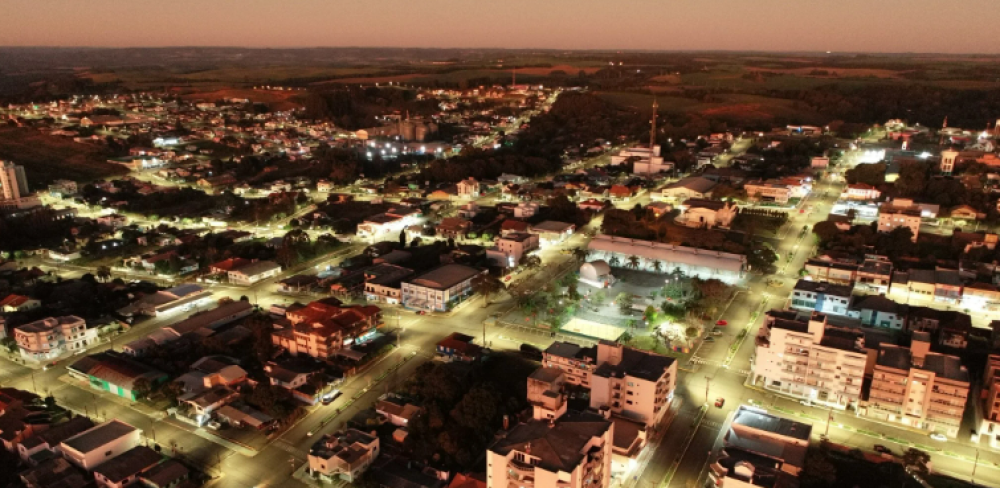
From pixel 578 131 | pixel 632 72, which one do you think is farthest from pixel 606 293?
pixel 632 72

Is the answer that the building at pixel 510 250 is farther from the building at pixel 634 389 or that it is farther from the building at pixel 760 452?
the building at pixel 760 452

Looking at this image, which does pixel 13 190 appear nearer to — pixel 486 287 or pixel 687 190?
pixel 486 287

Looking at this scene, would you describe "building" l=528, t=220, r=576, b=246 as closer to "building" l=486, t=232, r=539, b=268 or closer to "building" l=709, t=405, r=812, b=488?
"building" l=486, t=232, r=539, b=268

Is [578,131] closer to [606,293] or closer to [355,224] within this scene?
[355,224]

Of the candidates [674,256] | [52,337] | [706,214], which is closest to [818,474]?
[674,256]

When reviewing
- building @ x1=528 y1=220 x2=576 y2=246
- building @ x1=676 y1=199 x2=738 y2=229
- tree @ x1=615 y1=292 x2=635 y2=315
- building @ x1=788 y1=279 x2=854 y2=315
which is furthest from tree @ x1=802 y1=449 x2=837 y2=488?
building @ x1=676 y1=199 x2=738 y2=229

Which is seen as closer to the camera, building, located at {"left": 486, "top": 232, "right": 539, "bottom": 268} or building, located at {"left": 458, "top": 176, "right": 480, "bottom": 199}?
building, located at {"left": 486, "top": 232, "right": 539, "bottom": 268}

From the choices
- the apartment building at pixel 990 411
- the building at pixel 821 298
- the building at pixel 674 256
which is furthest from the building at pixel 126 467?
the building at pixel 821 298
